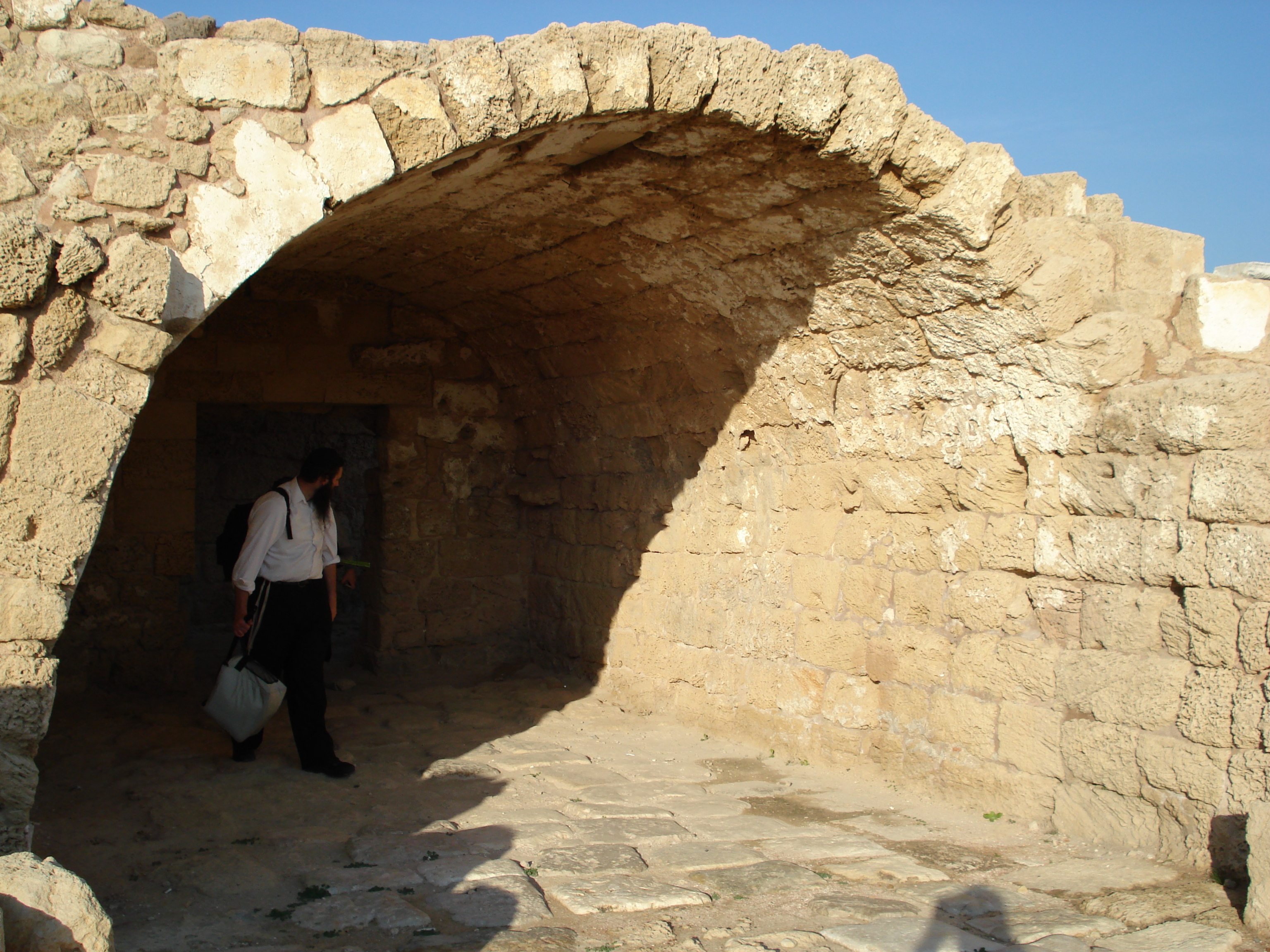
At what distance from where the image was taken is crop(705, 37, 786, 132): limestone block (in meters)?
3.58

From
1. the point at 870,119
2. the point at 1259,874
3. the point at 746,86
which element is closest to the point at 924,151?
the point at 870,119

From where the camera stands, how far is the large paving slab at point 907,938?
2795mm

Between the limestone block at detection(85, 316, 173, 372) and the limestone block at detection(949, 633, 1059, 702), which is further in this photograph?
the limestone block at detection(949, 633, 1059, 702)

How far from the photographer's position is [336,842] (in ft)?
11.8

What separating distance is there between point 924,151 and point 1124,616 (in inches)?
71.3

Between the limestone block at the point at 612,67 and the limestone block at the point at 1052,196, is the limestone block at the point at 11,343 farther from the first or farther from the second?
the limestone block at the point at 1052,196

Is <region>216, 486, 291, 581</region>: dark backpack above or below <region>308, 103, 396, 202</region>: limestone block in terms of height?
below

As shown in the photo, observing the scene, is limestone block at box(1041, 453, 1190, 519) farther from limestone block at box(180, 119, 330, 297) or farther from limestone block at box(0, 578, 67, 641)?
limestone block at box(0, 578, 67, 641)

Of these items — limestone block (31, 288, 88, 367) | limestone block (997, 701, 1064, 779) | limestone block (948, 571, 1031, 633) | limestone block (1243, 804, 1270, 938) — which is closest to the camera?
limestone block (31, 288, 88, 367)

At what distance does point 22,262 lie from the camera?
2.66 metres

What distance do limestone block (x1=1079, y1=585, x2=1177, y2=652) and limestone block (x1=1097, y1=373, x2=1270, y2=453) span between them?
503mm

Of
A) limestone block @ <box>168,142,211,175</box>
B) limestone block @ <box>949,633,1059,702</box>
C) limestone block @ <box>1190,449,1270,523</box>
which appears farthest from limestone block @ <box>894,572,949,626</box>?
limestone block @ <box>168,142,211,175</box>

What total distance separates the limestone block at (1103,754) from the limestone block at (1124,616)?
0.95 feet

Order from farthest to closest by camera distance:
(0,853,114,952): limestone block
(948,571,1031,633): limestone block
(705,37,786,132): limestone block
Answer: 1. (948,571,1031,633): limestone block
2. (705,37,786,132): limestone block
3. (0,853,114,952): limestone block
